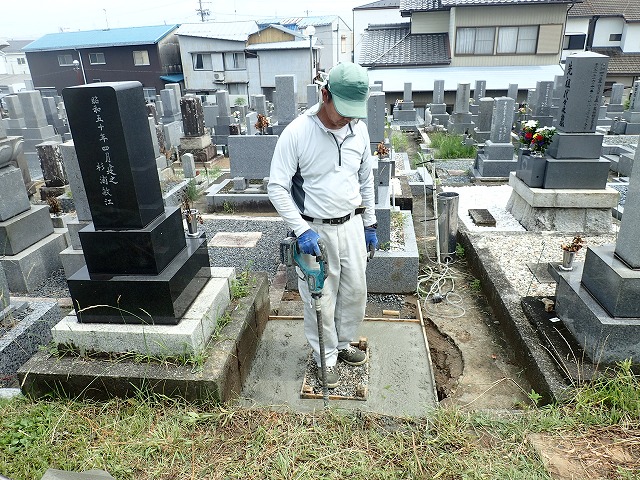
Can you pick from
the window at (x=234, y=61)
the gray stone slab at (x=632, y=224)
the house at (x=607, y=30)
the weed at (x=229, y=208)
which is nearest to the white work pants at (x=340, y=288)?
the gray stone slab at (x=632, y=224)

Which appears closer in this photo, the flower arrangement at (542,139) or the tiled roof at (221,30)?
the flower arrangement at (542,139)

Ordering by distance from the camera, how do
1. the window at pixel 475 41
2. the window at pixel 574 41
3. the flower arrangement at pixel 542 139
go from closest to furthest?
the flower arrangement at pixel 542 139 < the window at pixel 475 41 < the window at pixel 574 41

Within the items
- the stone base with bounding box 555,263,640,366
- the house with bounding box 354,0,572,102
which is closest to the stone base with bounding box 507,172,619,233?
the stone base with bounding box 555,263,640,366

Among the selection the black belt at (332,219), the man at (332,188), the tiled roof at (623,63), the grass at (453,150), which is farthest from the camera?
the tiled roof at (623,63)

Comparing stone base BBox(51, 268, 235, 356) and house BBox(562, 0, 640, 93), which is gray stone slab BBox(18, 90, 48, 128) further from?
house BBox(562, 0, 640, 93)

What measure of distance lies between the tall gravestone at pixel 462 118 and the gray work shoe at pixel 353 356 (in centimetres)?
1207

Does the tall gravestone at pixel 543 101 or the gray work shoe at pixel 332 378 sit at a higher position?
the tall gravestone at pixel 543 101

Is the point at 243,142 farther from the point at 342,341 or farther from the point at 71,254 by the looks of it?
the point at 342,341

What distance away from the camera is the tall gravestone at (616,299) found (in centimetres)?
287

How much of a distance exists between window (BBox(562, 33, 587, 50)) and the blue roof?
23.1m

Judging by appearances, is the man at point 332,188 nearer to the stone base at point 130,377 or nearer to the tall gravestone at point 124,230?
the stone base at point 130,377

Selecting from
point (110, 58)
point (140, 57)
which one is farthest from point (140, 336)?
point (110, 58)

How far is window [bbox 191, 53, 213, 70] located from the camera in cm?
2691

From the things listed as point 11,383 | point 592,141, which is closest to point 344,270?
point 11,383
